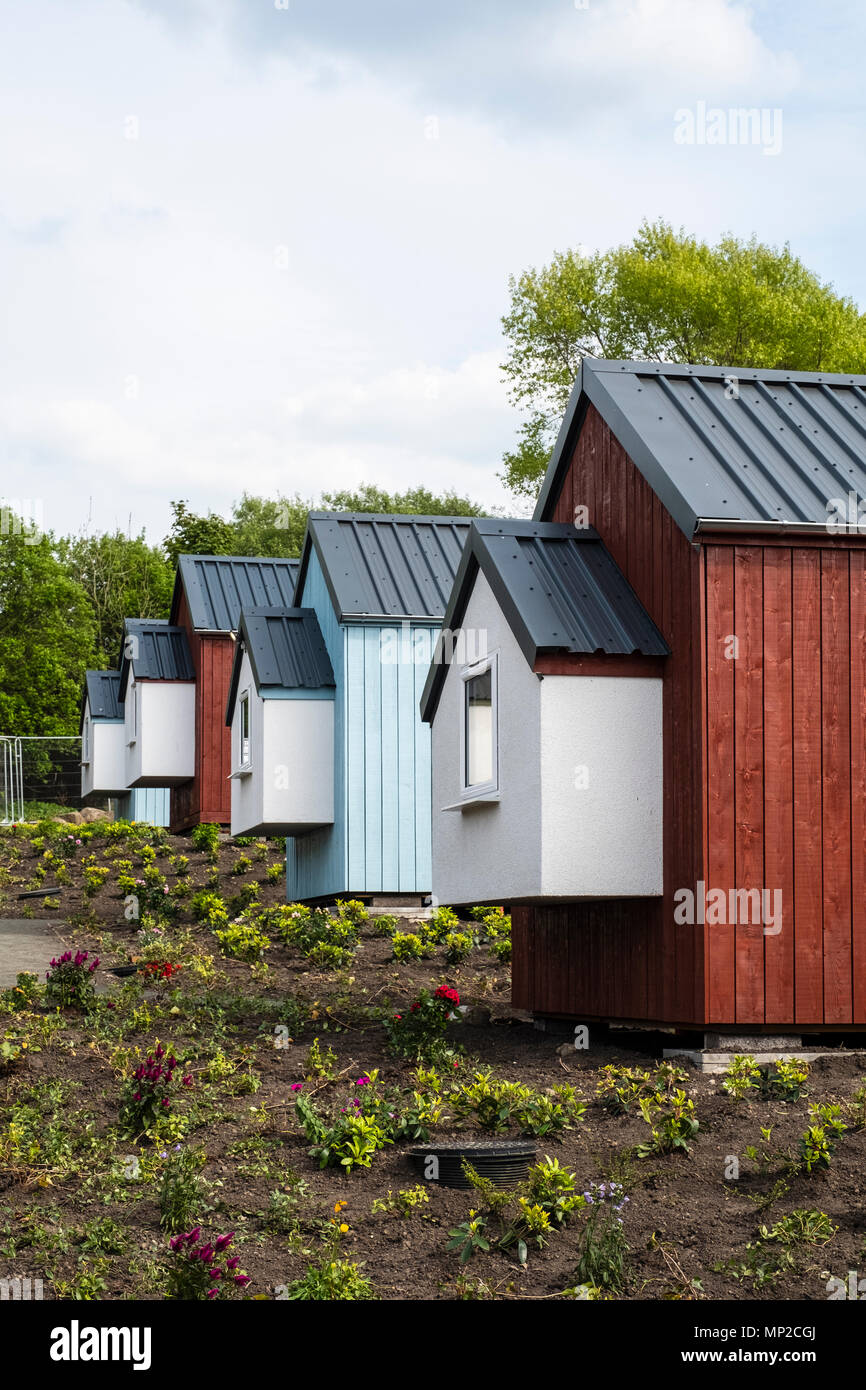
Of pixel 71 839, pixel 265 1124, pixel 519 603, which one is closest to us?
pixel 265 1124

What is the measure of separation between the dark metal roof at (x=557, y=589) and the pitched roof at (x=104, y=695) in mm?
22339

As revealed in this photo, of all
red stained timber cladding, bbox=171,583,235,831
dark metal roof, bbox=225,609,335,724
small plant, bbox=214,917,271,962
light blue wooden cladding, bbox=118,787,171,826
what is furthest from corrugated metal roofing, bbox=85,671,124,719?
small plant, bbox=214,917,271,962

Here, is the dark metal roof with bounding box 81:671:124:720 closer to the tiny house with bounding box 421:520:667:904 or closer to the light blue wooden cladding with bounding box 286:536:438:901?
the light blue wooden cladding with bounding box 286:536:438:901

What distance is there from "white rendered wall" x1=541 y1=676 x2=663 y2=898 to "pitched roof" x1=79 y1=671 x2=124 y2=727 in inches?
935

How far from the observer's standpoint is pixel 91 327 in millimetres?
25266

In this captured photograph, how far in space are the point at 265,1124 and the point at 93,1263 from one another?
1892mm

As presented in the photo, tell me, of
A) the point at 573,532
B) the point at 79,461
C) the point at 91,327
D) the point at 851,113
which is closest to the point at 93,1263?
the point at 573,532

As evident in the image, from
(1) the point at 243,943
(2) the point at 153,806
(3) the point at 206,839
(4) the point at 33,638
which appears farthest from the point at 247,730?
(4) the point at 33,638

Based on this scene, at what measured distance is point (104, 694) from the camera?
106ft

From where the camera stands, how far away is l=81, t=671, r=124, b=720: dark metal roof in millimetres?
31734

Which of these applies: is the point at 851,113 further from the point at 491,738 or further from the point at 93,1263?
the point at 93,1263

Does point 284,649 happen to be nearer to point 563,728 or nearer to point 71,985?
point 71,985

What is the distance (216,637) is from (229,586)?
1.23 metres

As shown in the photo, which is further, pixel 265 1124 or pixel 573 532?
pixel 573 532
